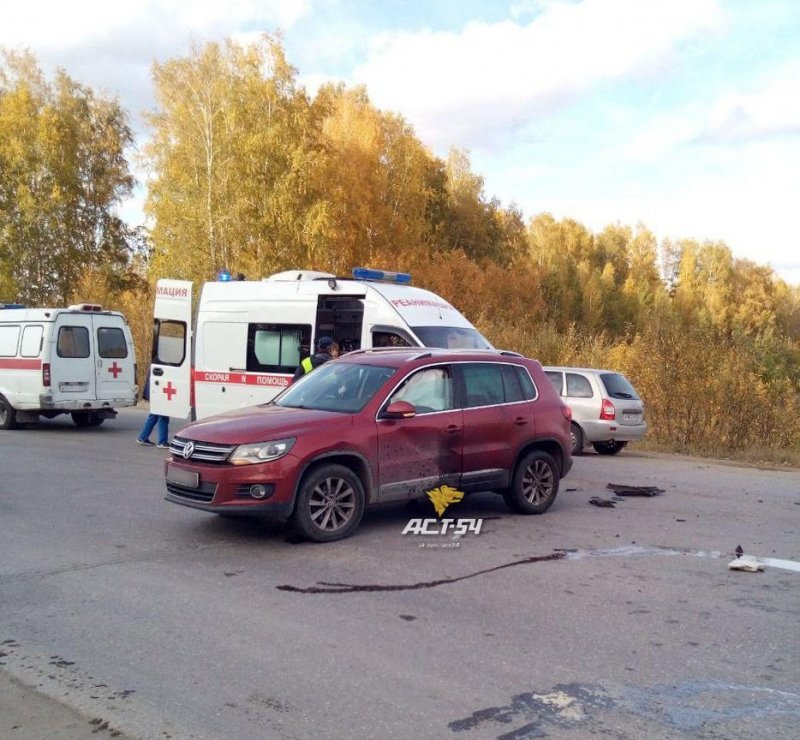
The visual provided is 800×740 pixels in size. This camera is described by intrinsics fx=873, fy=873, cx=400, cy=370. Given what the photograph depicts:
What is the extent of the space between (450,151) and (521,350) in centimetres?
4013

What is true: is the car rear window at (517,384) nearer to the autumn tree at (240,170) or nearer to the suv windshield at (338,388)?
the suv windshield at (338,388)

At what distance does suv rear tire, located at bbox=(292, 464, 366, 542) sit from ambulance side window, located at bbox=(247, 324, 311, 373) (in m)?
6.18

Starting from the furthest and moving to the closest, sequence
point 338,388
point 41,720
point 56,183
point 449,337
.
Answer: point 56,183
point 449,337
point 338,388
point 41,720

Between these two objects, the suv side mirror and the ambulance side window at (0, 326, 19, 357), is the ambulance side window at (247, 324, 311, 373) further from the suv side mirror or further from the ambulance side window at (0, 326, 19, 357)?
the ambulance side window at (0, 326, 19, 357)

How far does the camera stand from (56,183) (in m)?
45.0

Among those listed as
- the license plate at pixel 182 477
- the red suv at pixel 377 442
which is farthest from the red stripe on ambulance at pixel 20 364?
the license plate at pixel 182 477

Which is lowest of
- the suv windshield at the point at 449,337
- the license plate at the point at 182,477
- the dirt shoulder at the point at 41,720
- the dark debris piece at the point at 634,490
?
the dirt shoulder at the point at 41,720

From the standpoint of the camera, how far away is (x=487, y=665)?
5016 millimetres

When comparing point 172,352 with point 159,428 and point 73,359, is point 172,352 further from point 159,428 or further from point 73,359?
point 73,359

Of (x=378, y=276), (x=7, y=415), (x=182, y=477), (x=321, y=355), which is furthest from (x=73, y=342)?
(x=182, y=477)

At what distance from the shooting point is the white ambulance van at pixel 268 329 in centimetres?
1320

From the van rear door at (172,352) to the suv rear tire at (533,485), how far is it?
736cm

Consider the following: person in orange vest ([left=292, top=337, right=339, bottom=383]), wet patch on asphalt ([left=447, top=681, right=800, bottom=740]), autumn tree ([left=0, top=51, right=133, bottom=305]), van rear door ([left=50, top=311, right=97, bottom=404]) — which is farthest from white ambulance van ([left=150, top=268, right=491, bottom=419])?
autumn tree ([left=0, top=51, right=133, bottom=305])

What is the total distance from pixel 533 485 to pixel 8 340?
13.0 metres
